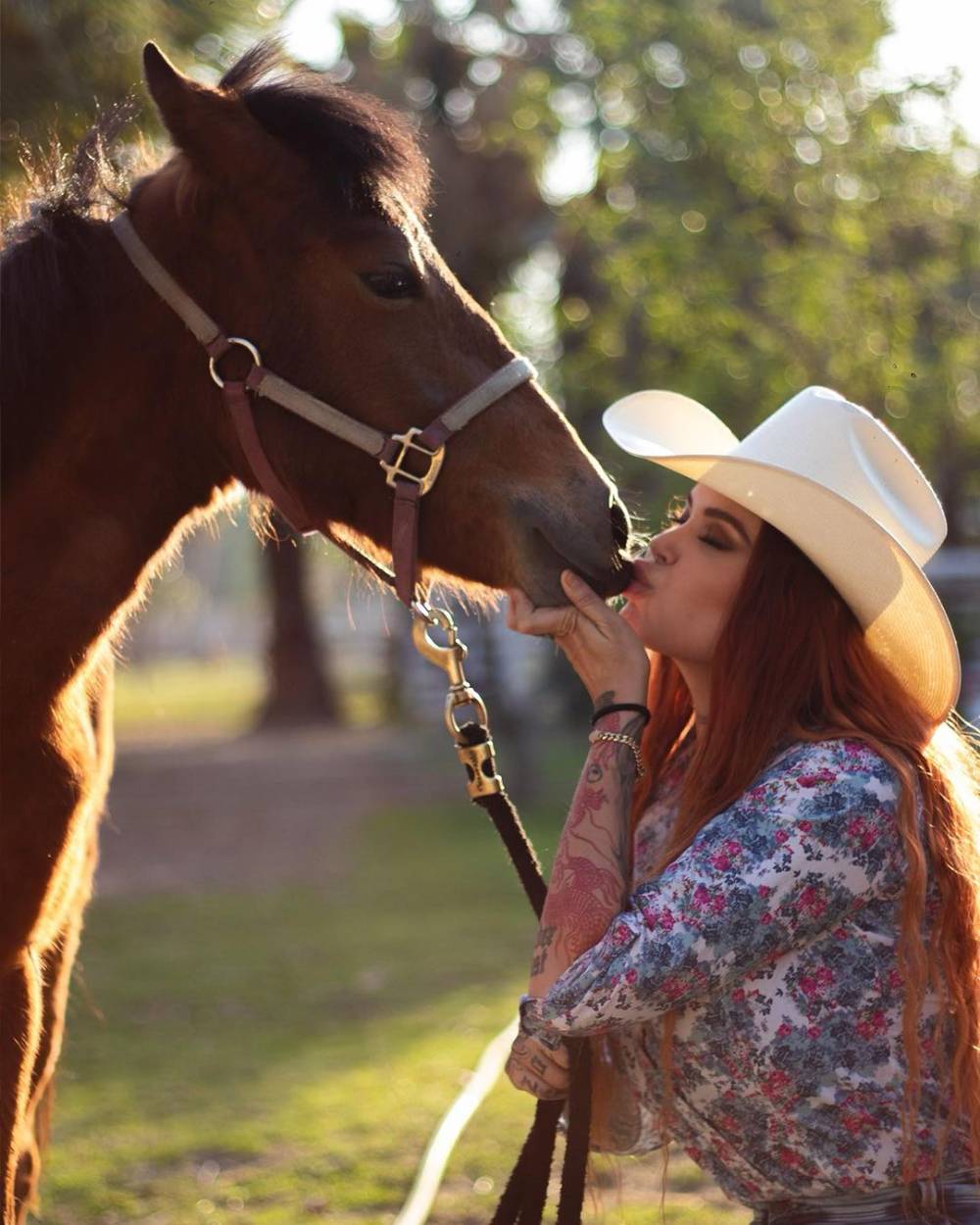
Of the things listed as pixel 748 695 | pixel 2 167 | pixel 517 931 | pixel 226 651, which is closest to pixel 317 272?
pixel 748 695

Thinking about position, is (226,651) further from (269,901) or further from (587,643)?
(587,643)

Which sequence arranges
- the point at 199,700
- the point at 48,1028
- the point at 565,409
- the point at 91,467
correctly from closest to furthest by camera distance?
the point at 91,467 → the point at 48,1028 → the point at 565,409 → the point at 199,700

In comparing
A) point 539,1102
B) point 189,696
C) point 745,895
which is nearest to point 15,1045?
point 539,1102

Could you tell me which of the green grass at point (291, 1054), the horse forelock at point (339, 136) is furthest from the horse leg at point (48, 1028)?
the horse forelock at point (339, 136)

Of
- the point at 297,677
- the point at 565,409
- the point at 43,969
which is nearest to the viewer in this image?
the point at 43,969

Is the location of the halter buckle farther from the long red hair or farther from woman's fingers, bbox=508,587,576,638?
the long red hair

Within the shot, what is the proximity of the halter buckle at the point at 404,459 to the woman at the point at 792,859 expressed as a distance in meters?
0.25

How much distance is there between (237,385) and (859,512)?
0.97 meters

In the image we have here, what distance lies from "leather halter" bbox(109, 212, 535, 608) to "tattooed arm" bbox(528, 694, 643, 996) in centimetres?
43

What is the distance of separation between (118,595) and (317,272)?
598mm

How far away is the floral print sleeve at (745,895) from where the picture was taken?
1859 millimetres

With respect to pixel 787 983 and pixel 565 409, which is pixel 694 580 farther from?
pixel 565 409

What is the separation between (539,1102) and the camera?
2117 millimetres

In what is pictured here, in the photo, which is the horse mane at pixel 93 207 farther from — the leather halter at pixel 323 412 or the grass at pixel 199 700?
the grass at pixel 199 700
